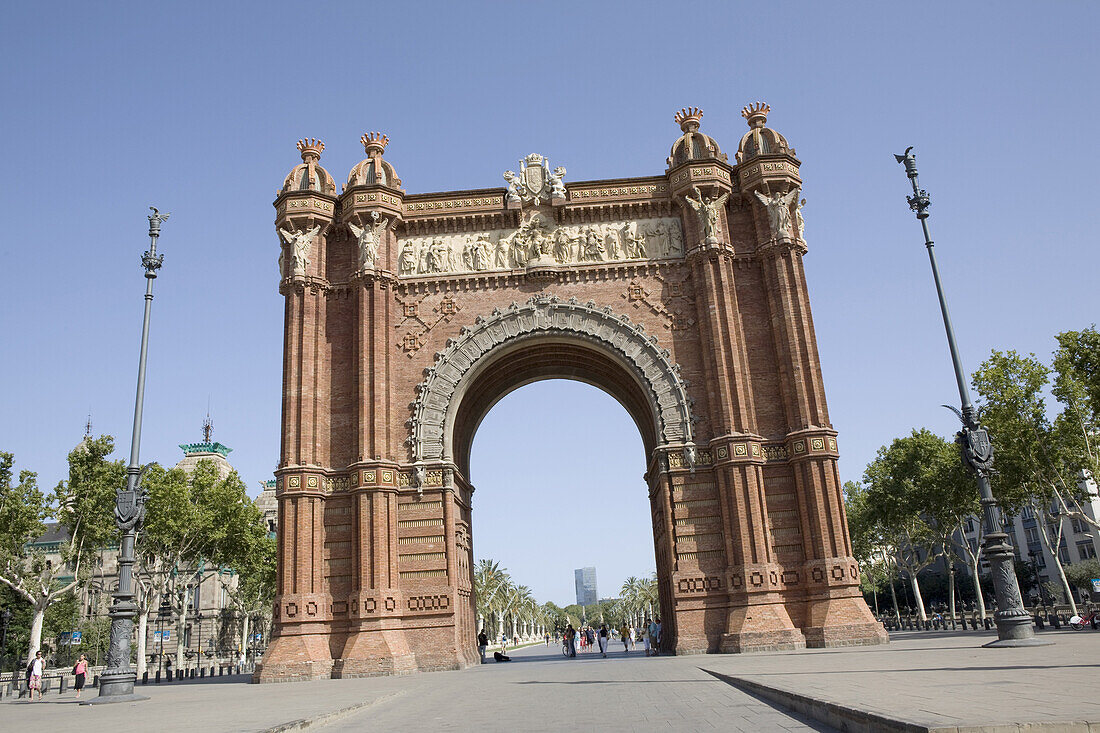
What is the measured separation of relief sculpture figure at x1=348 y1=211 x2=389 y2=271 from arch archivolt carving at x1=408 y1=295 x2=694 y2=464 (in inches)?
156

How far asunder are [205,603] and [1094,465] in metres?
73.0

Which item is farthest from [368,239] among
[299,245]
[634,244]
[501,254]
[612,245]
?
[634,244]

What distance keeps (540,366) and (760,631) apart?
1259 cm

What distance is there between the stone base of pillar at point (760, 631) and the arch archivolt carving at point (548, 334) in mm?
5377

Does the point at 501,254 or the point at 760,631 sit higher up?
the point at 501,254

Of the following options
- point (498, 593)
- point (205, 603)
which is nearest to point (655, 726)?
point (205, 603)

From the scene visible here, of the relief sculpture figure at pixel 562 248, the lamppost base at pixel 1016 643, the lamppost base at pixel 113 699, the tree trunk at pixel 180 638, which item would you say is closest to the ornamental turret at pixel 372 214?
the relief sculpture figure at pixel 562 248

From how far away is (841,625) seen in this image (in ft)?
75.0

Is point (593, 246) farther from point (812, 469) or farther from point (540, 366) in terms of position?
point (812, 469)

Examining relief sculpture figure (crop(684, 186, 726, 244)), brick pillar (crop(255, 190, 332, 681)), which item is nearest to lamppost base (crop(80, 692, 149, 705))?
Result: brick pillar (crop(255, 190, 332, 681))

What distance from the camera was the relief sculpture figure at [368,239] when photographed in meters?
27.2

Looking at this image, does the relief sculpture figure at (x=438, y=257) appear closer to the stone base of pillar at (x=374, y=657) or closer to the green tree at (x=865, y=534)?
the stone base of pillar at (x=374, y=657)

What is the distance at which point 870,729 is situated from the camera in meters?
6.79

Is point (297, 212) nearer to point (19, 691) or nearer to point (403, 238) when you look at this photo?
point (403, 238)
